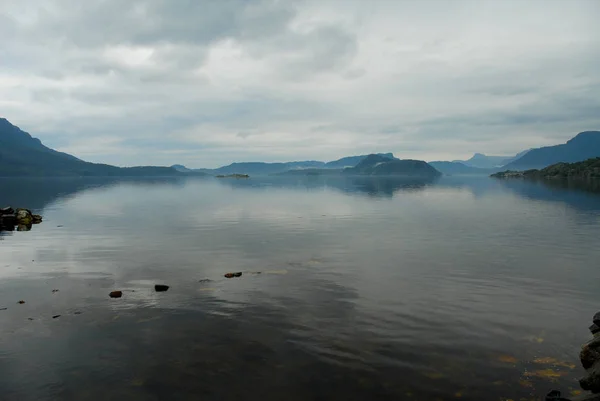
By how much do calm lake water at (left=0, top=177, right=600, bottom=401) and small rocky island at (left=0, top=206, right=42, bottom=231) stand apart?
→ 2168cm

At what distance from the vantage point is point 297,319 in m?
28.1

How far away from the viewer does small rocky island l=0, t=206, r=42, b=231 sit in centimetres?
7619

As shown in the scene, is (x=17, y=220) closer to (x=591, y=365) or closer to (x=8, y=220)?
(x=8, y=220)

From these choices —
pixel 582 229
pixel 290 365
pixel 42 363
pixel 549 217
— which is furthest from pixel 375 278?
pixel 549 217

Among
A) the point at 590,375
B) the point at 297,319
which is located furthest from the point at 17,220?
the point at 590,375

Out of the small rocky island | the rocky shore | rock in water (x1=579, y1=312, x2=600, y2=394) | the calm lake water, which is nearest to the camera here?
the rocky shore

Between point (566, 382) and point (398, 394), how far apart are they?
8948mm

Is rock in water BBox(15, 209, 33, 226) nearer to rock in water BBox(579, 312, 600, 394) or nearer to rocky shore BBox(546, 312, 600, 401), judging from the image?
rocky shore BBox(546, 312, 600, 401)

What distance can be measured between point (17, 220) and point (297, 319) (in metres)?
80.1

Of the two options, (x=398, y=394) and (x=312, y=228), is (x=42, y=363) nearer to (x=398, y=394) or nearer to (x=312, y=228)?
(x=398, y=394)

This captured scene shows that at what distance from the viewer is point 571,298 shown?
3250 cm

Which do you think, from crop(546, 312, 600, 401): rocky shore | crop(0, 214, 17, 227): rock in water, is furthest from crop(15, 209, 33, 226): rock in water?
crop(546, 312, 600, 401): rocky shore

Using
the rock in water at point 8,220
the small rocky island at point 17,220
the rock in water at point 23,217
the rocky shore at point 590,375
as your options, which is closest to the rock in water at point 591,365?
the rocky shore at point 590,375

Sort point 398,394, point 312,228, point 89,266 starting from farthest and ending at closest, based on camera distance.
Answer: point 312,228
point 89,266
point 398,394
